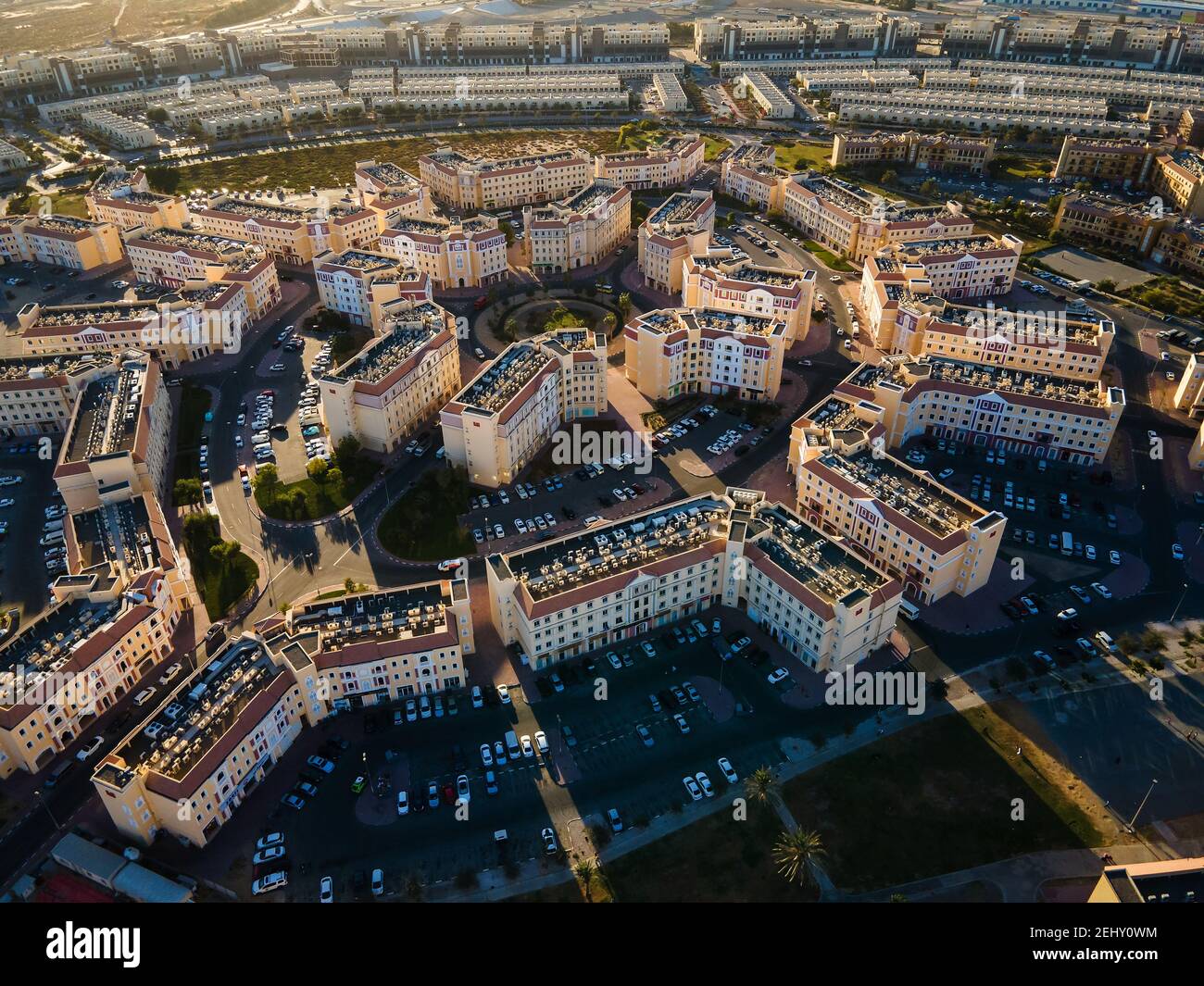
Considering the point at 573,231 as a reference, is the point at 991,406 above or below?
below

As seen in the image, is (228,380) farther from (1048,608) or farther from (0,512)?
(1048,608)

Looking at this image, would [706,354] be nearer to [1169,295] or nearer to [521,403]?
[521,403]

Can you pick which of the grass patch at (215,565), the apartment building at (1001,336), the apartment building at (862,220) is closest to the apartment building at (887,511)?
the apartment building at (1001,336)

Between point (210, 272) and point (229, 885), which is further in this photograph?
point (210, 272)

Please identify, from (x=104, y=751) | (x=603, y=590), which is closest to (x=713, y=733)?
(x=603, y=590)

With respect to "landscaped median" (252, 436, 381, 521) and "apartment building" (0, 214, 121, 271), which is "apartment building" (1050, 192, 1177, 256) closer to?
"landscaped median" (252, 436, 381, 521)

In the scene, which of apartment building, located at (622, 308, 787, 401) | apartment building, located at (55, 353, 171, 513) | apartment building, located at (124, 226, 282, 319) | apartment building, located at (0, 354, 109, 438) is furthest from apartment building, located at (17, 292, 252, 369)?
apartment building, located at (622, 308, 787, 401)

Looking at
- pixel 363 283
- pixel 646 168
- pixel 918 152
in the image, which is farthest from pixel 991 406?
pixel 918 152
